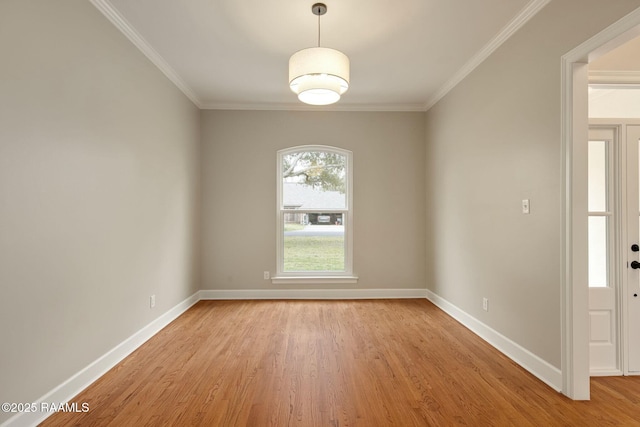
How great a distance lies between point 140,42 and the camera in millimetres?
3107

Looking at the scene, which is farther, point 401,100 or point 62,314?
point 401,100

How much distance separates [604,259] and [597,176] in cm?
64

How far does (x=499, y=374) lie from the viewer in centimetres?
259

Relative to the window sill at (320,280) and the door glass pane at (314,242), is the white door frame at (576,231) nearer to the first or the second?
the window sill at (320,280)

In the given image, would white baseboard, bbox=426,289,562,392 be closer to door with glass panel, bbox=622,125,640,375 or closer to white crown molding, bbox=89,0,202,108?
door with glass panel, bbox=622,125,640,375

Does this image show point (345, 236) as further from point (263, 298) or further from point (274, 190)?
point (263, 298)

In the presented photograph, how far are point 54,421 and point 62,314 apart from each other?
61 cm

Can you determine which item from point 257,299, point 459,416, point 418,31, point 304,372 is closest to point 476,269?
point 459,416

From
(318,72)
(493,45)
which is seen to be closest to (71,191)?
(318,72)

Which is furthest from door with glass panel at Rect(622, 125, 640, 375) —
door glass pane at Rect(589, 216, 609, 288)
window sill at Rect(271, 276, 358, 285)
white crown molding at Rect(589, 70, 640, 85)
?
window sill at Rect(271, 276, 358, 285)

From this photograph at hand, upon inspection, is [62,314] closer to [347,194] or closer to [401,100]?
[347,194]

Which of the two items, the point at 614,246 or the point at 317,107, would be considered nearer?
the point at 614,246

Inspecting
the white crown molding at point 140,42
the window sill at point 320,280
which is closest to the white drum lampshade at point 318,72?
the white crown molding at point 140,42

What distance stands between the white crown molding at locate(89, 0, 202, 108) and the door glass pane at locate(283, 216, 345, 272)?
2.24m
